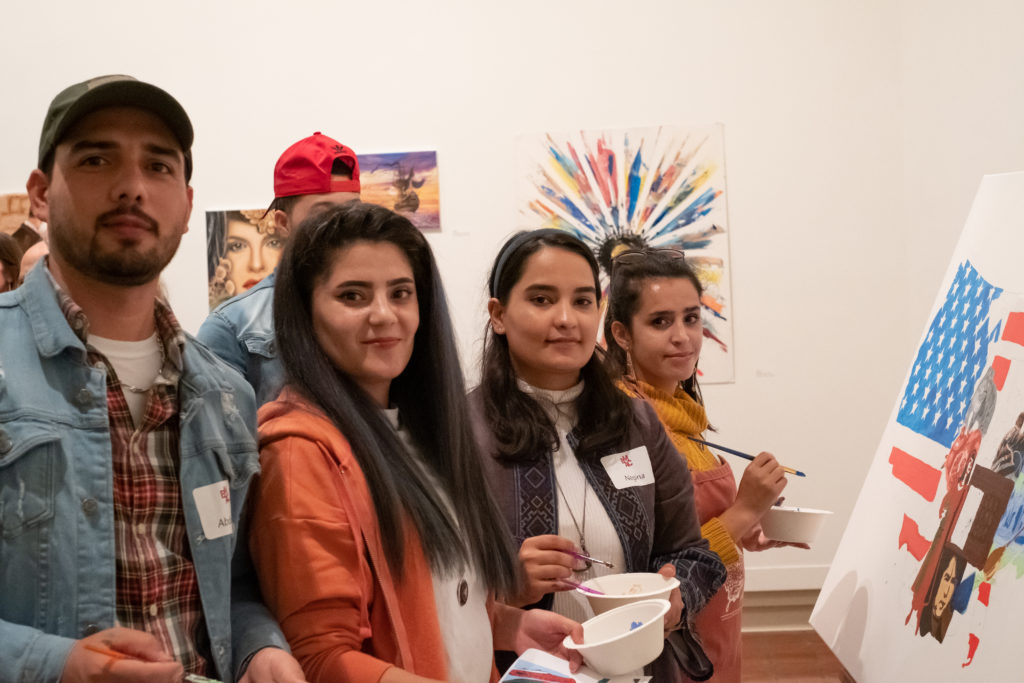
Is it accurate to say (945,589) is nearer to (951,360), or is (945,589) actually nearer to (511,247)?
(951,360)

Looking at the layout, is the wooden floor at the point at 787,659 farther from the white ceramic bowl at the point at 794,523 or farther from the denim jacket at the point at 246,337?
the denim jacket at the point at 246,337

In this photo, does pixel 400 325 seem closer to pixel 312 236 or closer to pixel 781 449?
pixel 312 236

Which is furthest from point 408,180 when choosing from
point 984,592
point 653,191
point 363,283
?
point 984,592

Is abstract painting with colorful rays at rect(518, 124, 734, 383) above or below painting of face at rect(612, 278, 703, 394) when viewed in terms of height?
above

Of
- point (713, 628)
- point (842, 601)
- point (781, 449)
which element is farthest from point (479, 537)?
point (781, 449)

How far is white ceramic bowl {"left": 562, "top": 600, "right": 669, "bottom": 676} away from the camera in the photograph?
4.48ft

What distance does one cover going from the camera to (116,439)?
1138mm

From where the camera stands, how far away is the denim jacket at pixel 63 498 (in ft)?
3.35

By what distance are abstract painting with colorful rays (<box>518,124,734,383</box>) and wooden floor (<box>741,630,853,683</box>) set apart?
1.16 m

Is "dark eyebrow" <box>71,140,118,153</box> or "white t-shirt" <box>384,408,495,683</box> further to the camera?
"white t-shirt" <box>384,408,495,683</box>

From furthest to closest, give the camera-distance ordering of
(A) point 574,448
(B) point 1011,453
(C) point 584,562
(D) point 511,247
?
(D) point 511,247, (A) point 574,448, (C) point 584,562, (B) point 1011,453

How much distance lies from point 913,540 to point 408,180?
9.36 ft

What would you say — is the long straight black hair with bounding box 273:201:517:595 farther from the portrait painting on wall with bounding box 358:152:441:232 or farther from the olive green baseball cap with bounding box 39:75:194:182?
the portrait painting on wall with bounding box 358:152:441:232

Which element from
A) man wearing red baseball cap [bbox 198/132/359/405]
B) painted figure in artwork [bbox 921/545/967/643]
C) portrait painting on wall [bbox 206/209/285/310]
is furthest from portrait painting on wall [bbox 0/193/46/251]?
painted figure in artwork [bbox 921/545/967/643]
